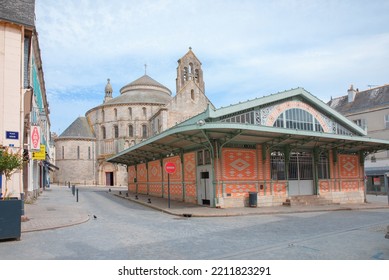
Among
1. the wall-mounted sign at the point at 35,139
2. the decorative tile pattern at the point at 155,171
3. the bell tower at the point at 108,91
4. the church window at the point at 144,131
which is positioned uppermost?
the bell tower at the point at 108,91

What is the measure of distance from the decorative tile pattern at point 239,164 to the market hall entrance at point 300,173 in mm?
2998

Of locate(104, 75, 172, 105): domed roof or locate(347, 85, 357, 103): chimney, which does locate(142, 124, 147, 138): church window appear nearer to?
locate(104, 75, 172, 105): domed roof

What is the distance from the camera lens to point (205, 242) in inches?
340

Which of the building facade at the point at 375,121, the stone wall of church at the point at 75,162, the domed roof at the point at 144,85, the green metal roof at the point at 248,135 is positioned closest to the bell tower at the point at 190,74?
the domed roof at the point at 144,85

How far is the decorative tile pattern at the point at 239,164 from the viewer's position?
17.9m

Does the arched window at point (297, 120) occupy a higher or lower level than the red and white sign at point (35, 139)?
higher

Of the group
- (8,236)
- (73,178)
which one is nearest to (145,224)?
(8,236)

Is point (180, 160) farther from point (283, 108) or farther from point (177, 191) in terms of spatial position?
point (283, 108)

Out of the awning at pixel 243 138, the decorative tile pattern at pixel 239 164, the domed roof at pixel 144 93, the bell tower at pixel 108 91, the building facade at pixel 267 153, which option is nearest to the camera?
the awning at pixel 243 138

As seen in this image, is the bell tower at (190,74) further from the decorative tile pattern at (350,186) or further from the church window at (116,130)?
the decorative tile pattern at (350,186)

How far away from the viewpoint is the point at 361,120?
38250 mm

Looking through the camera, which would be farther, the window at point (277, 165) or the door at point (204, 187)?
the window at point (277, 165)

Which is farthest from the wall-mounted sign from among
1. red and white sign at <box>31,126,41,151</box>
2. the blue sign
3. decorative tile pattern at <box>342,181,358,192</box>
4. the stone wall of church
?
the stone wall of church

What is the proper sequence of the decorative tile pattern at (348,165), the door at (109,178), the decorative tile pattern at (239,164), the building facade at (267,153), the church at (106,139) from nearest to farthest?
1. the building facade at (267,153)
2. the decorative tile pattern at (239,164)
3. the decorative tile pattern at (348,165)
4. the church at (106,139)
5. the door at (109,178)
